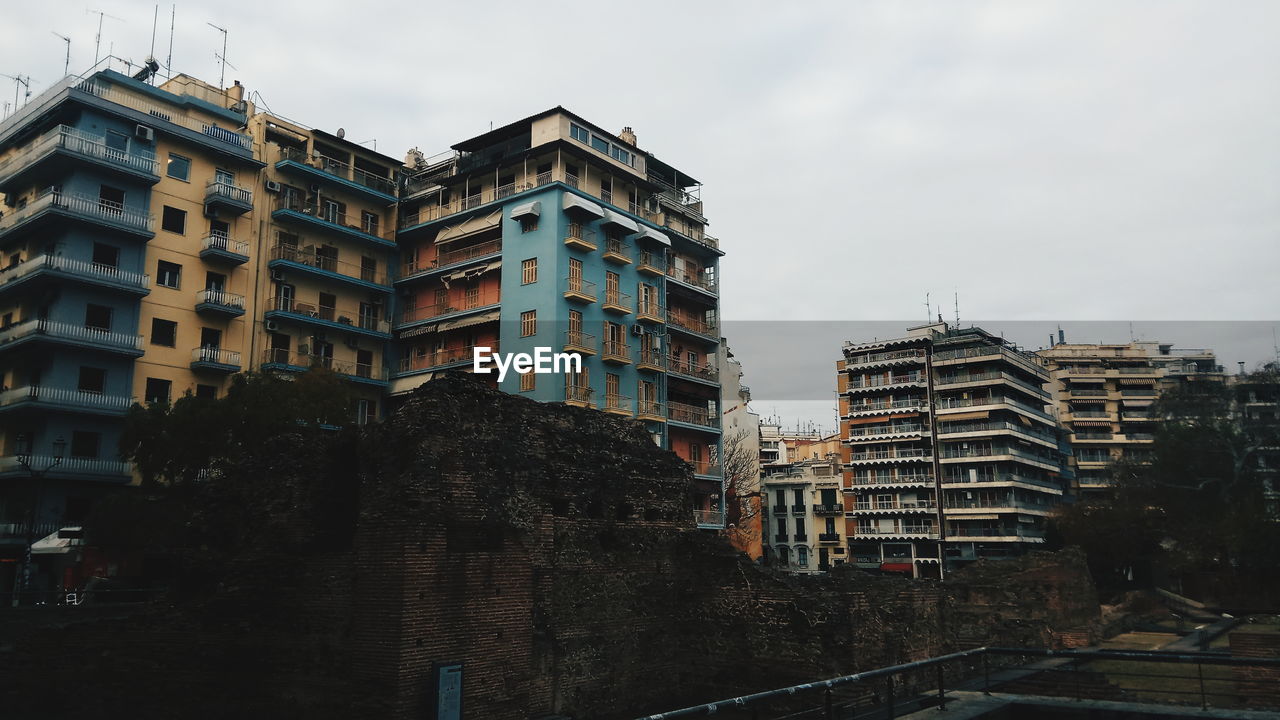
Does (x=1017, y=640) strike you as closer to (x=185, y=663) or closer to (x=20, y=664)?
(x=185, y=663)

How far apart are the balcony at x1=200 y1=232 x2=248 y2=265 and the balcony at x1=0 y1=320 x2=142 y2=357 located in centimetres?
455

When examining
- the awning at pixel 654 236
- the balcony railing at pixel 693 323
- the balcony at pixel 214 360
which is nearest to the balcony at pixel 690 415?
the balcony railing at pixel 693 323

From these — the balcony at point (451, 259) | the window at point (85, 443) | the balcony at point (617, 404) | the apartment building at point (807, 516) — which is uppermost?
the balcony at point (451, 259)

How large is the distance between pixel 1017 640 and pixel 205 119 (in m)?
36.2

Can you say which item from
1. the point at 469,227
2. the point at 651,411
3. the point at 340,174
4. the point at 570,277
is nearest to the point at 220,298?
the point at 340,174

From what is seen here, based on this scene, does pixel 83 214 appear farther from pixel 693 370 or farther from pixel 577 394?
pixel 693 370

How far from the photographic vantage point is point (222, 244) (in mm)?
35656

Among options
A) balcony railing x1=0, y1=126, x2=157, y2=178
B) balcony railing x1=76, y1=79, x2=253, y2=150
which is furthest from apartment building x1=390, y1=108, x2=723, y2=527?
balcony railing x1=0, y1=126, x2=157, y2=178

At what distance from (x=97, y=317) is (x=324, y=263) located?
395 inches

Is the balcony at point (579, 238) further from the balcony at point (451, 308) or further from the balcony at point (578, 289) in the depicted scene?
the balcony at point (451, 308)

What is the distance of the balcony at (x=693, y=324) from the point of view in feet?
143

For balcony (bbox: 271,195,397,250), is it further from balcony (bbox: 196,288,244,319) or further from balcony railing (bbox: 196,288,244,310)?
balcony (bbox: 196,288,244,319)

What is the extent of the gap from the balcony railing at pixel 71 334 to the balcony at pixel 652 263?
21.1m

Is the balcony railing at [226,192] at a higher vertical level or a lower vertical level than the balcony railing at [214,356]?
higher
